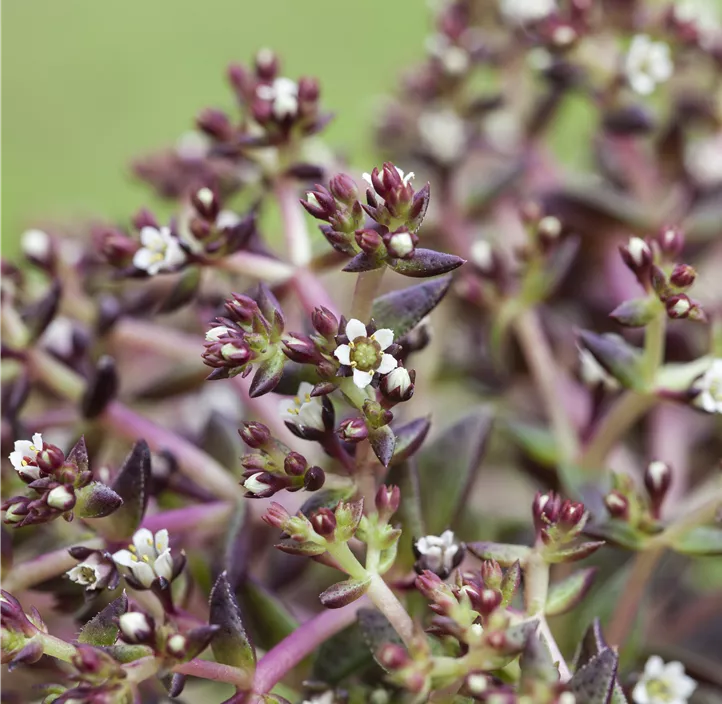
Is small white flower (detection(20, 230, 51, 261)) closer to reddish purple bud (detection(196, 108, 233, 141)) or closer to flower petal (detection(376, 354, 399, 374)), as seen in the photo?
reddish purple bud (detection(196, 108, 233, 141))

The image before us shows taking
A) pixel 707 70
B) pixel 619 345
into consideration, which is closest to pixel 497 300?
pixel 619 345

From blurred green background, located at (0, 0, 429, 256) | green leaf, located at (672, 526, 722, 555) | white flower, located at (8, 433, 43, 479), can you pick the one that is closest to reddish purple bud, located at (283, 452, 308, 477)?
white flower, located at (8, 433, 43, 479)

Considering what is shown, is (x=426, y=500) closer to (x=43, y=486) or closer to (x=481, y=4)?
(x=43, y=486)

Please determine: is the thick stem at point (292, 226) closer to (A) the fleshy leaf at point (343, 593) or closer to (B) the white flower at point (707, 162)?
(A) the fleshy leaf at point (343, 593)

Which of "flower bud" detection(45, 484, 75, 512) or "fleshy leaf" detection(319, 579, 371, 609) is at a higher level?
"flower bud" detection(45, 484, 75, 512)

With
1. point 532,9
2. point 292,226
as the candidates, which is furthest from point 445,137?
point 292,226

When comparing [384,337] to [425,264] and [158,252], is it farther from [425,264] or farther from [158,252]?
[158,252]
